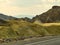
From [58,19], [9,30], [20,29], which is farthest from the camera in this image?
[58,19]

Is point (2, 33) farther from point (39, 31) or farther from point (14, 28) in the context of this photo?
point (39, 31)

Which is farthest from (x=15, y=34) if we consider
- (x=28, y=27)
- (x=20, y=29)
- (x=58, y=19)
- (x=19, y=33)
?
(x=58, y=19)

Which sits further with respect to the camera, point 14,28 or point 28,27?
point 28,27

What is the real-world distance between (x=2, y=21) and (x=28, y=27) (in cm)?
569

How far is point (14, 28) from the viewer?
5203cm

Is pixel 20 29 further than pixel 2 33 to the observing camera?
Yes

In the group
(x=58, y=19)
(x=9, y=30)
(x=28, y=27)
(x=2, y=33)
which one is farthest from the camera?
(x=58, y=19)

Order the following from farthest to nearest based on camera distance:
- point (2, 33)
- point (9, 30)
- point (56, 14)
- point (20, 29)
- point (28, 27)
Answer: point (56, 14) → point (28, 27) → point (20, 29) → point (9, 30) → point (2, 33)

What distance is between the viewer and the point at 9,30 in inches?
1944

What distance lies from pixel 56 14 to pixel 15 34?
229 feet

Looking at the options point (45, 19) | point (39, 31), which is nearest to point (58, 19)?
point (45, 19)

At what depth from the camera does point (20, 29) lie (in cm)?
5281

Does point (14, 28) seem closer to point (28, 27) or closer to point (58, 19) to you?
point (28, 27)

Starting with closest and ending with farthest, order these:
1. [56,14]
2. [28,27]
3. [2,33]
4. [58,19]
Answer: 1. [2,33]
2. [28,27]
3. [58,19]
4. [56,14]
